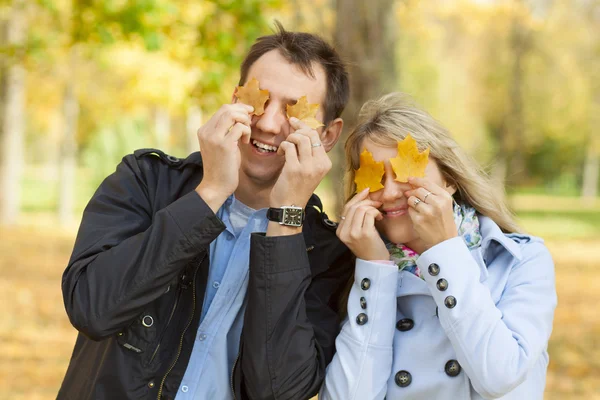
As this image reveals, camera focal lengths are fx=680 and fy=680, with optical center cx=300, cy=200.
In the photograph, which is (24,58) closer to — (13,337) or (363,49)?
(13,337)

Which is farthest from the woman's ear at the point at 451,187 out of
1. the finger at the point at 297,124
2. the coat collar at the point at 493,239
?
the finger at the point at 297,124

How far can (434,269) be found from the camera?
7.68 ft

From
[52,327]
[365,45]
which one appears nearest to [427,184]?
[365,45]

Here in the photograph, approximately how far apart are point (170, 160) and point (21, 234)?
17.2 metres

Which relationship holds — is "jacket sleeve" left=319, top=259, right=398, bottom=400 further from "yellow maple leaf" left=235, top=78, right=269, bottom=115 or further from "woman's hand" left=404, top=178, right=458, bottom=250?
"yellow maple leaf" left=235, top=78, right=269, bottom=115

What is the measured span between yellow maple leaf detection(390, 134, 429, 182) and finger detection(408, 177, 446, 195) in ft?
0.11

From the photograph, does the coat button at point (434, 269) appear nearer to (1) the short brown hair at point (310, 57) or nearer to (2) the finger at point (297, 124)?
(2) the finger at point (297, 124)

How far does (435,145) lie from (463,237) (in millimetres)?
371

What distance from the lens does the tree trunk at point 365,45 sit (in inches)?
236

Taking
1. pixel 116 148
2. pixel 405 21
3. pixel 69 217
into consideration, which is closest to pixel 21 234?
pixel 69 217

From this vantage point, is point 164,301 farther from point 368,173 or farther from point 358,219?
point 368,173

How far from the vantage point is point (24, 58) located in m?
8.38

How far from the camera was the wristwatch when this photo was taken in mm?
2457

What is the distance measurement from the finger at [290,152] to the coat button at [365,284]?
0.50 m
